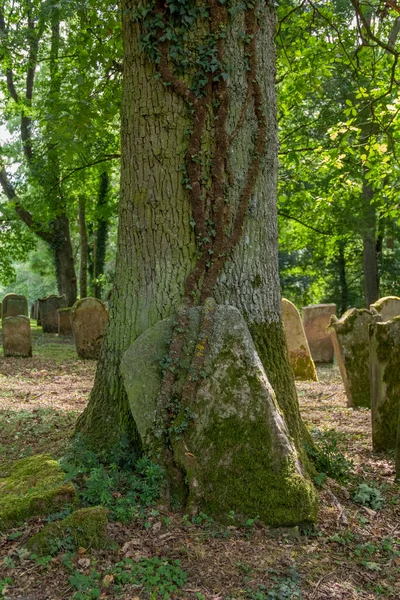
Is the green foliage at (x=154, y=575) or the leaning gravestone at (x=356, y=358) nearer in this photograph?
the green foliage at (x=154, y=575)

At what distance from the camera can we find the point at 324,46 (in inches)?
428

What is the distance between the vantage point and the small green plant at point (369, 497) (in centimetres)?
426

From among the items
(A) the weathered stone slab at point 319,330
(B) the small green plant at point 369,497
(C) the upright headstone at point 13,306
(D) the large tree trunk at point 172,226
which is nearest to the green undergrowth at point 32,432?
(D) the large tree trunk at point 172,226

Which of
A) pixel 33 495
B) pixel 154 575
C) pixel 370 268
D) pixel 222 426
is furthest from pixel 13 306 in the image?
pixel 154 575

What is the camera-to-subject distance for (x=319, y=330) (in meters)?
A: 13.5

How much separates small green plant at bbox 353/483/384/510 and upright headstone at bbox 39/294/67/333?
16.5m

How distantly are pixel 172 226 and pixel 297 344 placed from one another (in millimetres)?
6914

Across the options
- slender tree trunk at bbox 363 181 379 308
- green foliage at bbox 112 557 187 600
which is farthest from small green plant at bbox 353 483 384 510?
slender tree trunk at bbox 363 181 379 308

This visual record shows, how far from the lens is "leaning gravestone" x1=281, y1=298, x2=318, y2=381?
10.8m

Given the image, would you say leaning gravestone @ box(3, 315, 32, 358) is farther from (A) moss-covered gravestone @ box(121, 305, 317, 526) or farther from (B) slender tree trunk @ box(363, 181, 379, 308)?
(B) slender tree trunk @ box(363, 181, 379, 308)

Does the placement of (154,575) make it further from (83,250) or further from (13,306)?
(83,250)

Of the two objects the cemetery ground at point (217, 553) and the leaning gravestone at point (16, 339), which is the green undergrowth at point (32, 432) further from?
the leaning gravestone at point (16, 339)

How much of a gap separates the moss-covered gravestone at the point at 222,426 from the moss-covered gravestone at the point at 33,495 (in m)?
0.66

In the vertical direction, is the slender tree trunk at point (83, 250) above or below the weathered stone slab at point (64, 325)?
above
